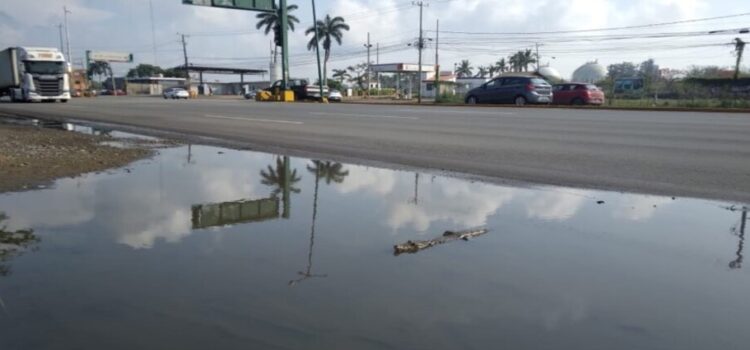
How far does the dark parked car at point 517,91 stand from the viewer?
27828 mm

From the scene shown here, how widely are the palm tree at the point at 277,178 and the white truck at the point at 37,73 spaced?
103ft

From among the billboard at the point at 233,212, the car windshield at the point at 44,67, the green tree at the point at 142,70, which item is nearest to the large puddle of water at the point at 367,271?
the billboard at the point at 233,212

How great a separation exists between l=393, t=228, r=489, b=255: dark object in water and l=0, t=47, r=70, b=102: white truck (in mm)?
35689

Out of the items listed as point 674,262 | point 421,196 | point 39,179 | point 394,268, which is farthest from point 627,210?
point 39,179

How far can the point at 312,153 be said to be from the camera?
10.1m

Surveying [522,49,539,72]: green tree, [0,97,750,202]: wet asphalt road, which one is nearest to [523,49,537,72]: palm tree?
[522,49,539,72]: green tree

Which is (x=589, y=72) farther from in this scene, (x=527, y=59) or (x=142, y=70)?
(x=142, y=70)

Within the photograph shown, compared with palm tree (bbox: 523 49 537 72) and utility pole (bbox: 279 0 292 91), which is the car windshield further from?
palm tree (bbox: 523 49 537 72)

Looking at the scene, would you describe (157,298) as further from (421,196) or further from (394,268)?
(421,196)

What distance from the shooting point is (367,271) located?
148 inches

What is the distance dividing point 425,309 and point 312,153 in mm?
7117

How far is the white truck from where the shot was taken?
3356 centimetres

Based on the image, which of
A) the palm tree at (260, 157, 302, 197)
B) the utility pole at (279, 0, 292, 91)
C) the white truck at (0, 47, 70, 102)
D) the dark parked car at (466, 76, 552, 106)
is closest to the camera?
the palm tree at (260, 157, 302, 197)

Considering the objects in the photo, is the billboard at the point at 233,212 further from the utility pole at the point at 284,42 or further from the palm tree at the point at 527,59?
the palm tree at the point at 527,59
